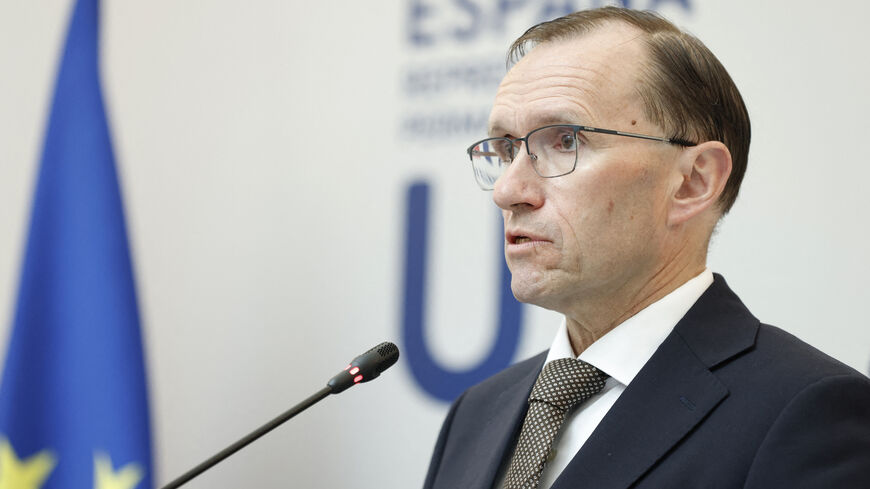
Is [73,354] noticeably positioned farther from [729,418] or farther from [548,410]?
[729,418]

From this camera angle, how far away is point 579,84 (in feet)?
4.77

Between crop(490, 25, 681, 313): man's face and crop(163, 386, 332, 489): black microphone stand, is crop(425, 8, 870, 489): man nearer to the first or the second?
crop(490, 25, 681, 313): man's face

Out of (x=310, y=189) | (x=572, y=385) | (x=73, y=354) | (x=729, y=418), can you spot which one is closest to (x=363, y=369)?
(x=572, y=385)

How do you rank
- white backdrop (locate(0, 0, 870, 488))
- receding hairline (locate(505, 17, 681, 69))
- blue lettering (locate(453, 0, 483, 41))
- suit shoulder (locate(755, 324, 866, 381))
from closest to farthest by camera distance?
suit shoulder (locate(755, 324, 866, 381)), receding hairline (locate(505, 17, 681, 69)), white backdrop (locate(0, 0, 870, 488)), blue lettering (locate(453, 0, 483, 41))

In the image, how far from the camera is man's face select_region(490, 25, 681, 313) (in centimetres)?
141

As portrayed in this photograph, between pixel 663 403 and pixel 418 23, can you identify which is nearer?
pixel 663 403

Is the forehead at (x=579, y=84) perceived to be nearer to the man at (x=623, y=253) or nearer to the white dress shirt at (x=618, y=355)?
the man at (x=623, y=253)

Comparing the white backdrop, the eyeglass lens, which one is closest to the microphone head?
the eyeglass lens

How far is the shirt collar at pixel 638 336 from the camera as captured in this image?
55.1 inches

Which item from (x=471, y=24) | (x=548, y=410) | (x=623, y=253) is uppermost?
(x=471, y=24)

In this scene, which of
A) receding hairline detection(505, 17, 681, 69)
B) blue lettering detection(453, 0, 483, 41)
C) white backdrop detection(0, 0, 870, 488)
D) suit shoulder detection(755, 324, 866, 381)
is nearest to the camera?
suit shoulder detection(755, 324, 866, 381)

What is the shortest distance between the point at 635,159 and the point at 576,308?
0.88ft

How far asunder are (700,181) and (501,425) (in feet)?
1.83

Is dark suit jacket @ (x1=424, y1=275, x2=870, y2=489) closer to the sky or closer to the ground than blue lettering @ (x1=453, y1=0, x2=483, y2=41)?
closer to the ground
